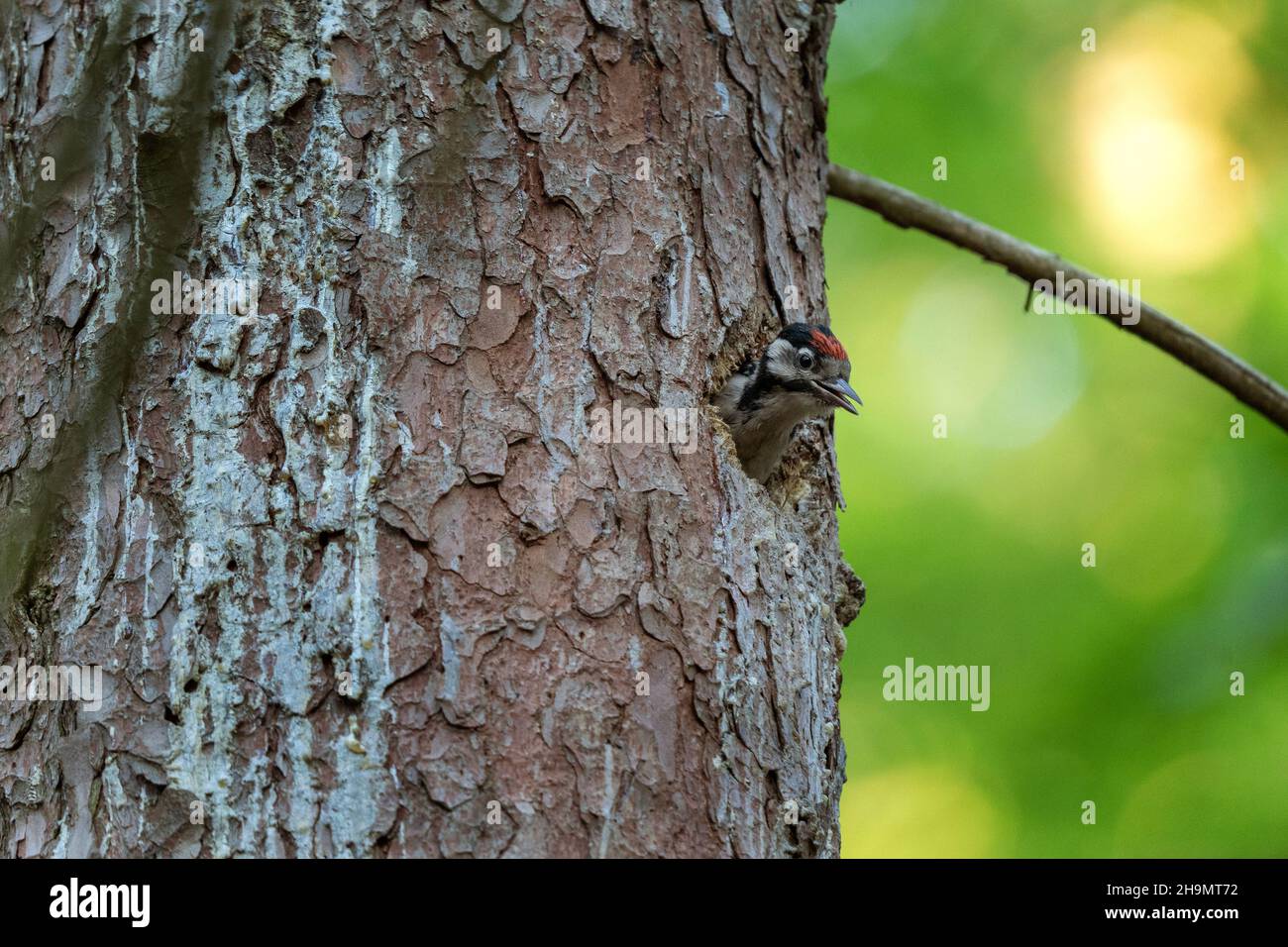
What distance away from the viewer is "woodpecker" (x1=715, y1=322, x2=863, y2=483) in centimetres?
405

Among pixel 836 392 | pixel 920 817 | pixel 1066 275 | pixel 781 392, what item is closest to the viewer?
pixel 781 392

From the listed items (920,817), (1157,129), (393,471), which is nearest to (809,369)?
(393,471)

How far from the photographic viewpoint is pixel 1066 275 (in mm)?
4672

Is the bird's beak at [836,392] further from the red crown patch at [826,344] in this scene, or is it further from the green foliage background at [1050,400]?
the green foliage background at [1050,400]

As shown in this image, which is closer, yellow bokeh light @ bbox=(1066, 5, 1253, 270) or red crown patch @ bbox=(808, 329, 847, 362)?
red crown patch @ bbox=(808, 329, 847, 362)

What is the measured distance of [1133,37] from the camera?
800 centimetres

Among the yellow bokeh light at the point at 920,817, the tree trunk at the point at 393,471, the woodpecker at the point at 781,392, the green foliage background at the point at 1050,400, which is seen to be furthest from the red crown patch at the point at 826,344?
the yellow bokeh light at the point at 920,817

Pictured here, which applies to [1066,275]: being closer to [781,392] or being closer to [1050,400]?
[781,392]

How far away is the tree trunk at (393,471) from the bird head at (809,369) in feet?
1.60

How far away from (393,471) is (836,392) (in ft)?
6.89

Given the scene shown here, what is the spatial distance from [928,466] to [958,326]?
1097 millimetres

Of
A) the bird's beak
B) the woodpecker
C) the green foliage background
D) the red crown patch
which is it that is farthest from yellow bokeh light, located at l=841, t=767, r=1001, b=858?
the red crown patch

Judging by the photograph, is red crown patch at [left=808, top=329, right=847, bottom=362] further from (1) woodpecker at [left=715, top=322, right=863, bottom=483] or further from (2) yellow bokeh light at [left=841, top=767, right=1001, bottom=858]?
(2) yellow bokeh light at [left=841, top=767, right=1001, bottom=858]

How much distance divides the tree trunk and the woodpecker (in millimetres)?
462
